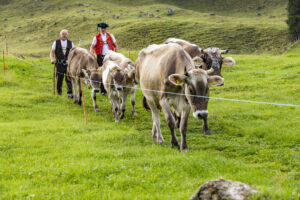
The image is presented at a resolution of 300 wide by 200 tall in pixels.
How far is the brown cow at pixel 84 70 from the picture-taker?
1350cm

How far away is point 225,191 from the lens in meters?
4.39

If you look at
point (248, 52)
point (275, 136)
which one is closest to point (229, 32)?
point (248, 52)

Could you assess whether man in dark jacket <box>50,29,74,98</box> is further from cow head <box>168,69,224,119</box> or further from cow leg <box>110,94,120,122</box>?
cow head <box>168,69,224,119</box>

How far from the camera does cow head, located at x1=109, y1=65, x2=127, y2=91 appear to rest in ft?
39.7

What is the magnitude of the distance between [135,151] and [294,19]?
46.7m

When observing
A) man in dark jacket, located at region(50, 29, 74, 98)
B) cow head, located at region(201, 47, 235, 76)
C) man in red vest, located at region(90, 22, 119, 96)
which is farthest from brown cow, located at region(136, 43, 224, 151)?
man in dark jacket, located at region(50, 29, 74, 98)

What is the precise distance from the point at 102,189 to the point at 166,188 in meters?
1.02

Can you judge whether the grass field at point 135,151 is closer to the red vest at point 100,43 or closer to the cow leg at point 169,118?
the cow leg at point 169,118

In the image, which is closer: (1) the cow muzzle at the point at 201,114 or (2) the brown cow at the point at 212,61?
(1) the cow muzzle at the point at 201,114

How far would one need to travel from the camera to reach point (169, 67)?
333 inches

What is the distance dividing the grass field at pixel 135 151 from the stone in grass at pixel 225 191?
331 millimetres

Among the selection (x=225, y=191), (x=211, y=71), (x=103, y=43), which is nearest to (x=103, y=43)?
(x=103, y=43)

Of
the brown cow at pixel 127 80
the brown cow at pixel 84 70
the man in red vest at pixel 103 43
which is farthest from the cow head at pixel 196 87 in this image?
the man in red vest at pixel 103 43

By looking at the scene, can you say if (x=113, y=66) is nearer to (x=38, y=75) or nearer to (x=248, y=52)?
(x=38, y=75)
